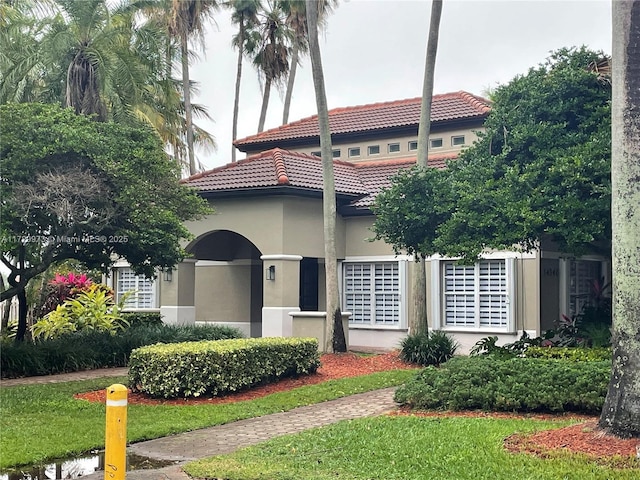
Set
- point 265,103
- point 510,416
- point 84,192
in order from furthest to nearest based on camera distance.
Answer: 1. point 265,103
2. point 84,192
3. point 510,416

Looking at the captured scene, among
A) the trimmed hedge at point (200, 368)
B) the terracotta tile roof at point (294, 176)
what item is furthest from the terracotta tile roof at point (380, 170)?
the trimmed hedge at point (200, 368)

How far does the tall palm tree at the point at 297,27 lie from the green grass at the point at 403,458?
18.9 meters

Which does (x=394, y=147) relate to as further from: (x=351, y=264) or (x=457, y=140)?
(x=351, y=264)

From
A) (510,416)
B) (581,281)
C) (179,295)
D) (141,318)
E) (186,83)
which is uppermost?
(186,83)

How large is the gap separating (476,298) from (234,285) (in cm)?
787

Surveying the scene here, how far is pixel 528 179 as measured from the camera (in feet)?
43.2

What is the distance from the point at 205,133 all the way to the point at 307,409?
3168 cm

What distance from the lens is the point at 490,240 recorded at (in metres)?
13.5

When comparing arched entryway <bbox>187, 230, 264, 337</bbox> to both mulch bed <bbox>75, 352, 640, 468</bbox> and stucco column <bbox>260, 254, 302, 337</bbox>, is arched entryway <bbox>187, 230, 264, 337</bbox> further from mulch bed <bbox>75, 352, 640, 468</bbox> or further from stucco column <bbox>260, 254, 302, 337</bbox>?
mulch bed <bbox>75, 352, 640, 468</bbox>

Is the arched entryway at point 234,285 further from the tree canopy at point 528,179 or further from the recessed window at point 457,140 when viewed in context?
the tree canopy at point 528,179

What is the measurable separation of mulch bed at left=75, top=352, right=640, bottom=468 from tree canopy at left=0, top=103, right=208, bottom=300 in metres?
3.07

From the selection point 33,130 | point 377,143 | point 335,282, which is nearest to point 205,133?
point 377,143

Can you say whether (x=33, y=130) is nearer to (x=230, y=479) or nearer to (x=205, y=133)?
(x=230, y=479)

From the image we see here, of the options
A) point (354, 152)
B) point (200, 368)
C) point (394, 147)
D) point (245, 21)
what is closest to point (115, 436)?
point (200, 368)
